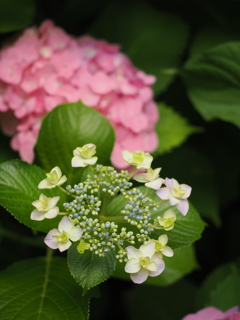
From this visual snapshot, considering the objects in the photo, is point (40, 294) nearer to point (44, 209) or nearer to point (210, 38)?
point (44, 209)

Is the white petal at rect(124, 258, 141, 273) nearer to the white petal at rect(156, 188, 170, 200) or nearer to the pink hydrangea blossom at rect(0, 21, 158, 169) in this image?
the white petal at rect(156, 188, 170, 200)

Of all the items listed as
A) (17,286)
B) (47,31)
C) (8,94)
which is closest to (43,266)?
(17,286)

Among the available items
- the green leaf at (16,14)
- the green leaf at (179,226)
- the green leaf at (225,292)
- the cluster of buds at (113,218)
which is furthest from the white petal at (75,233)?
the green leaf at (16,14)

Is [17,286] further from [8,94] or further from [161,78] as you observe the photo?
[161,78]

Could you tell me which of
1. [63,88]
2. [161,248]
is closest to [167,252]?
[161,248]

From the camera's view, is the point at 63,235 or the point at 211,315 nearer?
the point at 63,235

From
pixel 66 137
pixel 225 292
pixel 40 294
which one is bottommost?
pixel 225 292
